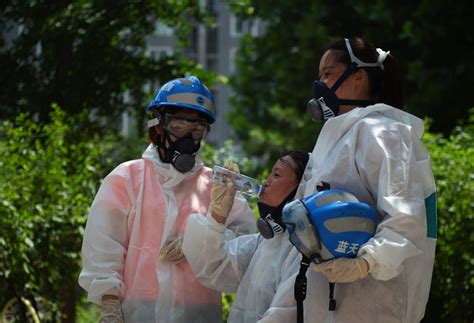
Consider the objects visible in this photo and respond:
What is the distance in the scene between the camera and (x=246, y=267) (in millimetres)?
4805

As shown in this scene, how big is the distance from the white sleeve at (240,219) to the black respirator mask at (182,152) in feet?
0.96

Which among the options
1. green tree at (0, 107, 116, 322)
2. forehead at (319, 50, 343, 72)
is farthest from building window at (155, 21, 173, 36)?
Answer: forehead at (319, 50, 343, 72)

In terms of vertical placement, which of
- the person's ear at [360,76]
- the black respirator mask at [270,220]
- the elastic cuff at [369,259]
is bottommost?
the black respirator mask at [270,220]

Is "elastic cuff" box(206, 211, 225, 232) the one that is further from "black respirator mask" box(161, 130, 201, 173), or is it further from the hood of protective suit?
the hood of protective suit

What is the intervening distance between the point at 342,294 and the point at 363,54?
39.4 inches

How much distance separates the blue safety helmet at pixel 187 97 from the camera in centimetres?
525

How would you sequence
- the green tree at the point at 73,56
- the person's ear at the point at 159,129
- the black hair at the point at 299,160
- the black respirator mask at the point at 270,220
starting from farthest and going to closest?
1. the green tree at the point at 73,56
2. the person's ear at the point at 159,129
3. the black hair at the point at 299,160
4. the black respirator mask at the point at 270,220

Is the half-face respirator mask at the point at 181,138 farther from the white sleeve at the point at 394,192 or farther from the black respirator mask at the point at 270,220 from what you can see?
the white sleeve at the point at 394,192

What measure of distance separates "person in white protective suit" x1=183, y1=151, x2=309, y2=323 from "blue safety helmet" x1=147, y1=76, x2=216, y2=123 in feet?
1.49

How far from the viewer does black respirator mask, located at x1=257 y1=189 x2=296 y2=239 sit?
4.46 metres

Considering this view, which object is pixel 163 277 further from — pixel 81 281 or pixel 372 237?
pixel 372 237

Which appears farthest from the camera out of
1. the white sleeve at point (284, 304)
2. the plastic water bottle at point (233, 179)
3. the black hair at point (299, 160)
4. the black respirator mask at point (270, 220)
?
the plastic water bottle at point (233, 179)

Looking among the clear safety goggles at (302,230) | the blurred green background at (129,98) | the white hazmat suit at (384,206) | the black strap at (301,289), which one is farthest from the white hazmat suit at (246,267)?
the blurred green background at (129,98)

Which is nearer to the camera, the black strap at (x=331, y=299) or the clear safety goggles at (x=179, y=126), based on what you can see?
the black strap at (x=331, y=299)
